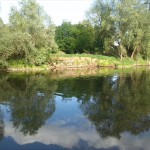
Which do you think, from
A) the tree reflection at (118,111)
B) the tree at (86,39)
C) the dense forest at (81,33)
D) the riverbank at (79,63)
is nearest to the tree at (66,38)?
the dense forest at (81,33)

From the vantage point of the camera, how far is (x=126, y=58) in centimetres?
7069

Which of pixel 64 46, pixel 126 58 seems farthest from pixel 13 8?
pixel 126 58

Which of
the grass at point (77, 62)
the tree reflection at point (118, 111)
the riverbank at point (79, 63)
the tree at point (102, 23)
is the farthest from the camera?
the tree at point (102, 23)

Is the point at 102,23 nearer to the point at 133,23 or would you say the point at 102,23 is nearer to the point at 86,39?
the point at 133,23

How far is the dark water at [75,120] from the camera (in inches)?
534

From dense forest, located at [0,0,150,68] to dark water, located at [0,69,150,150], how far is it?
87.8ft

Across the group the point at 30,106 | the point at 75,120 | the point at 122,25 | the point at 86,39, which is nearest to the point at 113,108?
the point at 75,120

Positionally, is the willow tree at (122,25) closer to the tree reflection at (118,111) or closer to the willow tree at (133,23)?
the willow tree at (133,23)

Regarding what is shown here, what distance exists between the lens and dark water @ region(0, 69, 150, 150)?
1355 cm

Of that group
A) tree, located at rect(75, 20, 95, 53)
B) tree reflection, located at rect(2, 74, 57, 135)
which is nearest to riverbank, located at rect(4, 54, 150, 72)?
tree, located at rect(75, 20, 95, 53)

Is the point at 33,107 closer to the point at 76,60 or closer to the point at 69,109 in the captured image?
the point at 69,109

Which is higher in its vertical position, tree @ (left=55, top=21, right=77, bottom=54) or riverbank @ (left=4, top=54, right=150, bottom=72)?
tree @ (left=55, top=21, right=77, bottom=54)

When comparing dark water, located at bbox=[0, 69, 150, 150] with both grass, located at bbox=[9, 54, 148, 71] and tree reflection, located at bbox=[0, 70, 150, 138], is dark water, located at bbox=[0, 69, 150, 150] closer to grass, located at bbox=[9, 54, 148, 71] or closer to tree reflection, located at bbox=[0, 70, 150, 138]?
tree reflection, located at bbox=[0, 70, 150, 138]

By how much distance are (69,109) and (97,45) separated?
5769 cm
